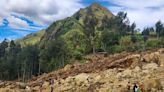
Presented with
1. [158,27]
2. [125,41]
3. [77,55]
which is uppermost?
[158,27]

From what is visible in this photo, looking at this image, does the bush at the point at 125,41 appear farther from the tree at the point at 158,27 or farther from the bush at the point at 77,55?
the tree at the point at 158,27

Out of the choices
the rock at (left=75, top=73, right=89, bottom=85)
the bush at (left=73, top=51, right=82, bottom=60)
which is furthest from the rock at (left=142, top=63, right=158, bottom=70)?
the bush at (left=73, top=51, right=82, bottom=60)

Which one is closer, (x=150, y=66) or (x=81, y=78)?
(x=150, y=66)

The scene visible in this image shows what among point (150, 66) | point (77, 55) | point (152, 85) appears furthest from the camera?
point (77, 55)

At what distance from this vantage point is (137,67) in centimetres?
4975

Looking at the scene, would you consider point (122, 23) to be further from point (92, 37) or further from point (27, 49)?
point (27, 49)

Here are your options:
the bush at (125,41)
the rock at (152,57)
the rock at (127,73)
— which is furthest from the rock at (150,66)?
the bush at (125,41)

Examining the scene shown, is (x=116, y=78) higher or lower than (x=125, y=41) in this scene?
lower

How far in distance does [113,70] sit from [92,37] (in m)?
79.6

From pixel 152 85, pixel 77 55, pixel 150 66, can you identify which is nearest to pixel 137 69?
pixel 150 66

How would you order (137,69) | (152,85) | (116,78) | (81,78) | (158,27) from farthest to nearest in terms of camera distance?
(158,27), (81,78), (137,69), (116,78), (152,85)

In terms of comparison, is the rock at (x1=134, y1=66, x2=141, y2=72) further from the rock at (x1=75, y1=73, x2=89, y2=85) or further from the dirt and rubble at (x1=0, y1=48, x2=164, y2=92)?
the rock at (x1=75, y1=73, x2=89, y2=85)

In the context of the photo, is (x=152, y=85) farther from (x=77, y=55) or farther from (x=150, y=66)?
(x=77, y=55)

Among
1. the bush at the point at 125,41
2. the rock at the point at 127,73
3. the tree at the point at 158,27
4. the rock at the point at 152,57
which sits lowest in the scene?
the rock at the point at 127,73
